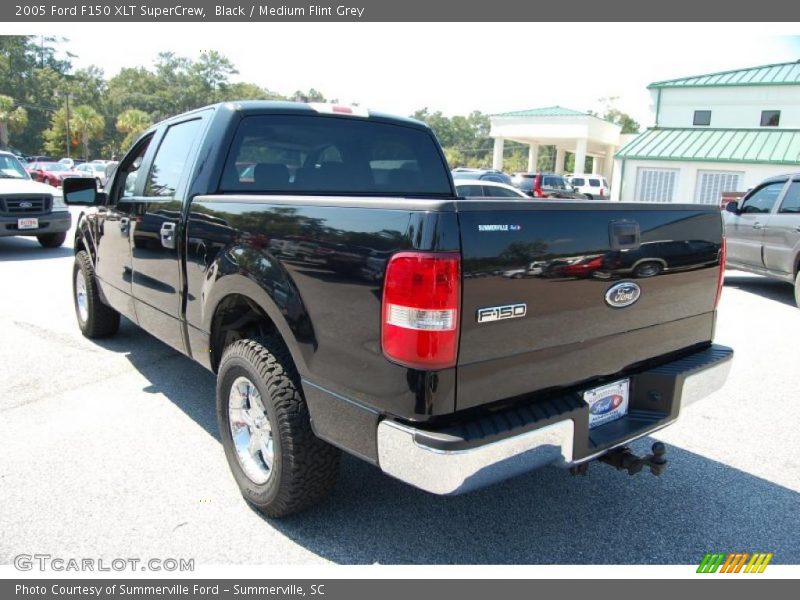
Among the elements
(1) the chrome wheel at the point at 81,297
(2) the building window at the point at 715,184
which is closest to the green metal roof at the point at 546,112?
(2) the building window at the point at 715,184

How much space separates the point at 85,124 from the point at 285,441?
231 feet

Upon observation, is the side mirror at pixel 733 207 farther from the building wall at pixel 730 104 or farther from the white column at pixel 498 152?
the white column at pixel 498 152

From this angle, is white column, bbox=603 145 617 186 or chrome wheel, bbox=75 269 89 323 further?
white column, bbox=603 145 617 186

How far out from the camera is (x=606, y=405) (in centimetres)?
269

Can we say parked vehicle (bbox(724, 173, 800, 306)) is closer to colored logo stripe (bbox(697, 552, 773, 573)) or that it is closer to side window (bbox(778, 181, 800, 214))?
side window (bbox(778, 181, 800, 214))

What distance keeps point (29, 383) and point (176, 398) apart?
1226 mm

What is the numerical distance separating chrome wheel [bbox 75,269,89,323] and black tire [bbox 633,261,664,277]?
4838 mm

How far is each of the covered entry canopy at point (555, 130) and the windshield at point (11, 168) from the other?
31.6 m

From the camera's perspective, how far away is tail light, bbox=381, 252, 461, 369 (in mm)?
1995

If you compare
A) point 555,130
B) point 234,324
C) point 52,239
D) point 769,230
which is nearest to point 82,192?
point 234,324

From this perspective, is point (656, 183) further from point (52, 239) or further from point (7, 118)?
point (7, 118)

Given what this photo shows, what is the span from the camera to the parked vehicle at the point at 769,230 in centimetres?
809

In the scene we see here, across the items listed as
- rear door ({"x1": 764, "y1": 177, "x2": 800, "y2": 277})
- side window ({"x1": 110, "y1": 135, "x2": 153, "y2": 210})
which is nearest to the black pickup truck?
side window ({"x1": 110, "y1": 135, "x2": 153, "y2": 210})

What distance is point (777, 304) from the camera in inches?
329
